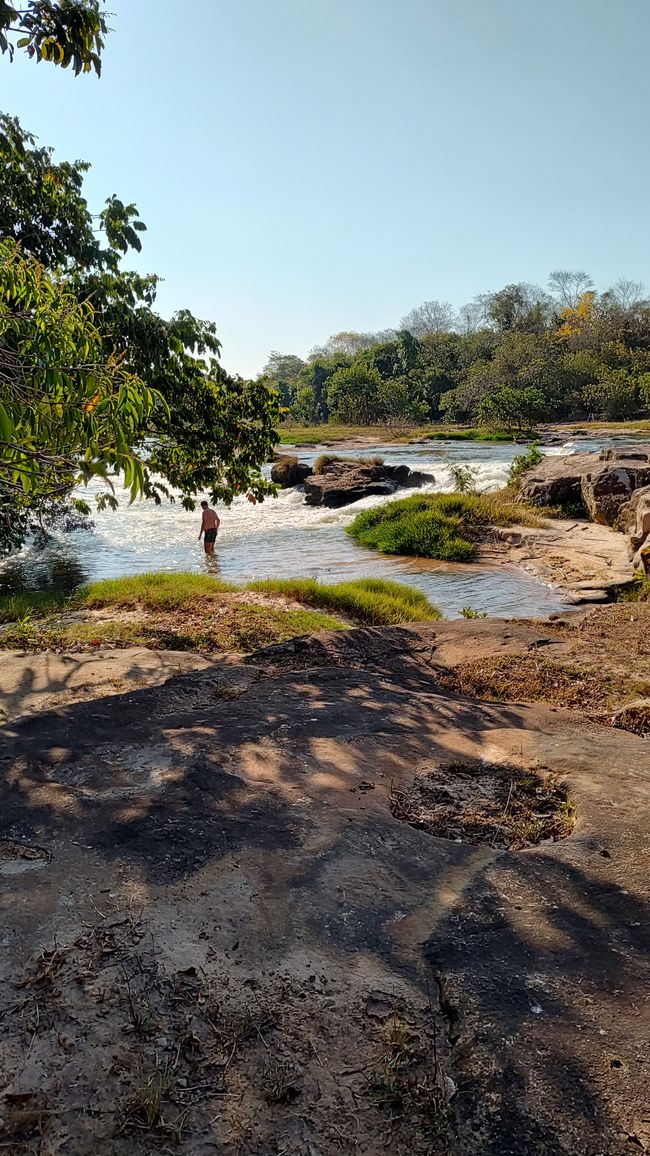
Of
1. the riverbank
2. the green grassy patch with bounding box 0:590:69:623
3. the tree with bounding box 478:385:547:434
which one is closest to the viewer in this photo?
the green grassy patch with bounding box 0:590:69:623

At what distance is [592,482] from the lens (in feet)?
57.3

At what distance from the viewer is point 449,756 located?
167 inches

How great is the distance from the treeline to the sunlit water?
1190 inches

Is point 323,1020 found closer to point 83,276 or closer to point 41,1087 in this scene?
point 41,1087

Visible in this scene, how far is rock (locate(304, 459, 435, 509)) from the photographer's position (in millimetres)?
25453

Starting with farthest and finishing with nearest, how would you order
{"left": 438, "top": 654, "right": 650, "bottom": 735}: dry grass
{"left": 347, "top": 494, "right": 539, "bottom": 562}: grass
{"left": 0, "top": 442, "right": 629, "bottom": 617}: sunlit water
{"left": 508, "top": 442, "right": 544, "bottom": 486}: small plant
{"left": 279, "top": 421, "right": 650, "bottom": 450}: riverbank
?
{"left": 279, "top": 421, "right": 650, "bottom": 450}: riverbank → {"left": 508, "top": 442, "right": 544, "bottom": 486}: small plant → {"left": 347, "top": 494, "right": 539, "bottom": 562}: grass → {"left": 0, "top": 442, "right": 629, "bottom": 617}: sunlit water → {"left": 438, "top": 654, "right": 650, "bottom": 735}: dry grass

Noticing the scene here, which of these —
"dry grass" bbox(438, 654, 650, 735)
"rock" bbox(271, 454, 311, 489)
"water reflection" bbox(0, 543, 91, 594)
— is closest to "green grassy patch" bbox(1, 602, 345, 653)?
"dry grass" bbox(438, 654, 650, 735)

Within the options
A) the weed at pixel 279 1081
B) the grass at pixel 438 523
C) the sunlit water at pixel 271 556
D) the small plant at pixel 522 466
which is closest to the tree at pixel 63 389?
the weed at pixel 279 1081

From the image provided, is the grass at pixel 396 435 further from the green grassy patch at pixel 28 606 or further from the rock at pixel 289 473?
the green grassy patch at pixel 28 606

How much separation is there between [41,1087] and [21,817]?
1.60 m

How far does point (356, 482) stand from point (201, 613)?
17.0m

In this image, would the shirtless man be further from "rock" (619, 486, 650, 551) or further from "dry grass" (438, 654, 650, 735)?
"dry grass" (438, 654, 650, 735)

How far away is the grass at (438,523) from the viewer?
54.1ft

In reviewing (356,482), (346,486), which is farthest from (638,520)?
(356,482)
